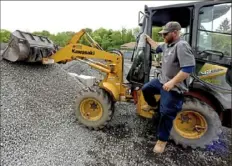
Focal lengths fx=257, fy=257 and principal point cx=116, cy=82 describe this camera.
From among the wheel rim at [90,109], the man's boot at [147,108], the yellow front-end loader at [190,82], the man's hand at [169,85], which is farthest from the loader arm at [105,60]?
the man's hand at [169,85]

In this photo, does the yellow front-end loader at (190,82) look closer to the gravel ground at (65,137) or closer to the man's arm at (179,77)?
the gravel ground at (65,137)

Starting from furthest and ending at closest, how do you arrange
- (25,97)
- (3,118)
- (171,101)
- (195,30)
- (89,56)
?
(25,97)
(89,56)
(3,118)
(195,30)
(171,101)

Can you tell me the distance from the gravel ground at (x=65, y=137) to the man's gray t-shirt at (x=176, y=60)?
96 centimetres

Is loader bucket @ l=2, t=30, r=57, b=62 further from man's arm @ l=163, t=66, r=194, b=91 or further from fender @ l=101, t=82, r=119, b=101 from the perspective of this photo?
man's arm @ l=163, t=66, r=194, b=91

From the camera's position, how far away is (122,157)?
3.08 m

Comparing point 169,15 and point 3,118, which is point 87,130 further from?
point 169,15

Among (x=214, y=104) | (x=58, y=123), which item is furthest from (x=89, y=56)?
(x=214, y=104)

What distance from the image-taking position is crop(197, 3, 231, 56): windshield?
10.7 ft

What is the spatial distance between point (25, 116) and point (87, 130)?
0.96 m

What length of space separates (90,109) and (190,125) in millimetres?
1475

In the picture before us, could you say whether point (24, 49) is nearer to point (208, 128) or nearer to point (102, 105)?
point (102, 105)

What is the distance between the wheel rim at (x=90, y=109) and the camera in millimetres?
3839

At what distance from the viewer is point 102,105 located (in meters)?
3.73

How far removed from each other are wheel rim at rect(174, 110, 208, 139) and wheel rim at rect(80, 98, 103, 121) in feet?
3.78
